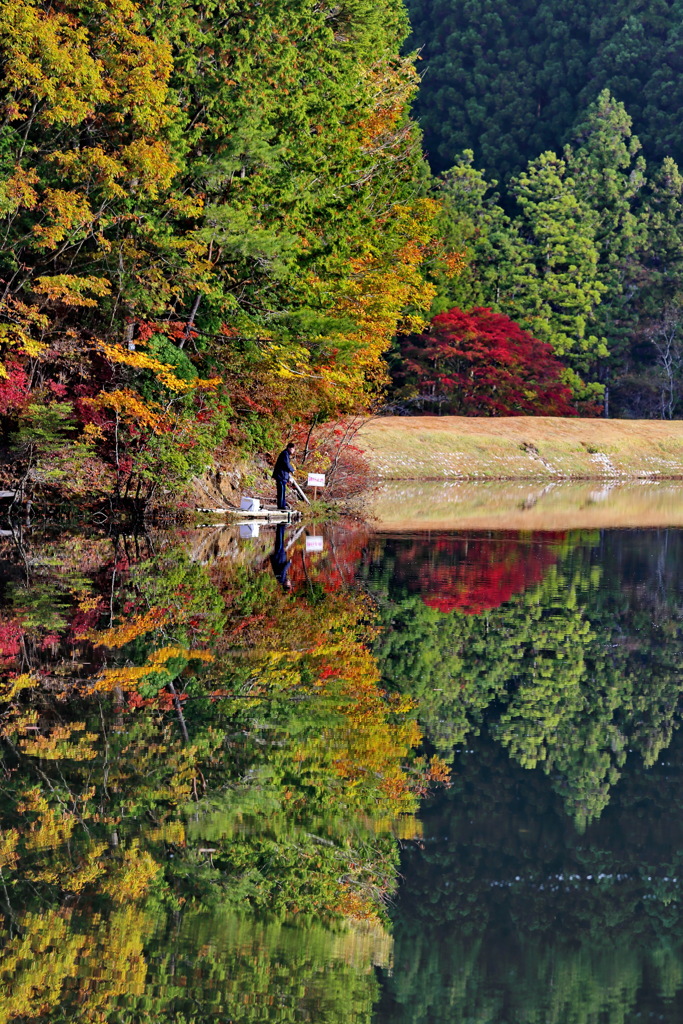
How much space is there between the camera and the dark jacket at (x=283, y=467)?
92.0 feet

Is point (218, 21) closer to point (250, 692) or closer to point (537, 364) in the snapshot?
point (250, 692)

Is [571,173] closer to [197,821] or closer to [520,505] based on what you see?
[520,505]

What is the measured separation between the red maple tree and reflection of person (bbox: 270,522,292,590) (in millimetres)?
33925

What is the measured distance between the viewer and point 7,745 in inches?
336

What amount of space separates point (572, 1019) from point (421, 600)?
11.1 meters

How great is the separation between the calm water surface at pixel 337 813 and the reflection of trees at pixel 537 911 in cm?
1

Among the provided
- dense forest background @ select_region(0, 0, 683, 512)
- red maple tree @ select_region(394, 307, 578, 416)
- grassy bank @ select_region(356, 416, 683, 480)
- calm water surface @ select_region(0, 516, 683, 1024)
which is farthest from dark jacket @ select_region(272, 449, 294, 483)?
red maple tree @ select_region(394, 307, 578, 416)

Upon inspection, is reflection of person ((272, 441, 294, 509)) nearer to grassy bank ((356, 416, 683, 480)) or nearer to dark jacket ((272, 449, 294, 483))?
Result: dark jacket ((272, 449, 294, 483))

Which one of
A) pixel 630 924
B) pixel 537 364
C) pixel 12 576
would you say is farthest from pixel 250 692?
pixel 537 364

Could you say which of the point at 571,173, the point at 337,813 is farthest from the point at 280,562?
the point at 571,173

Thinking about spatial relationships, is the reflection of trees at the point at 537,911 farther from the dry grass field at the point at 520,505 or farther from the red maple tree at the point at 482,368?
the red maple tree at the point at 482,368

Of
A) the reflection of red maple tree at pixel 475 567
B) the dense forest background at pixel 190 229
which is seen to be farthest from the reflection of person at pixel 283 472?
the reflection of red maple tree at pixel 475 567

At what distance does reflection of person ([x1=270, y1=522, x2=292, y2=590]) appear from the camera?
17.3m

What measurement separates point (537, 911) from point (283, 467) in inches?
889
